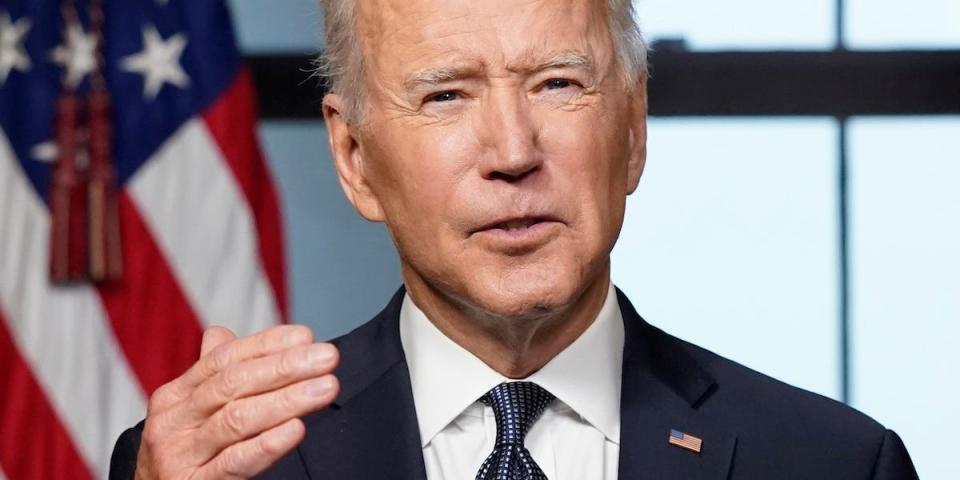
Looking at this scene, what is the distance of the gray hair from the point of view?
2145 mm

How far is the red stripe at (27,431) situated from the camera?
141 inches

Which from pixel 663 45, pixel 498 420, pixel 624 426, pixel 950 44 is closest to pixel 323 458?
pixel 498 420

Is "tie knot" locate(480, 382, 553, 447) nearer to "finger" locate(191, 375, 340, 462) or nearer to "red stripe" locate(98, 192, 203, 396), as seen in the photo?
"finger" locate(191, 375, 340, 462)

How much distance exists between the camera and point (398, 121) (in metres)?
2.09

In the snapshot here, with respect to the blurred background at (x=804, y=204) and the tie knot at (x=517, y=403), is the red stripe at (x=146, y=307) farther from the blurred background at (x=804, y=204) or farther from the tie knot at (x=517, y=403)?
the tie knot at (x=517, y=403)

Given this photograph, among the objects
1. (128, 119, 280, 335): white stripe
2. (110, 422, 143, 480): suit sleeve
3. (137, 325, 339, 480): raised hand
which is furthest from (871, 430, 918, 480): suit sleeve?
(128, 119, 280, 335): white stripe

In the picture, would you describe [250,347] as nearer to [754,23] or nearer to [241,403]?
[241,403]

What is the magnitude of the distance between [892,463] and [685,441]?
0.92ft

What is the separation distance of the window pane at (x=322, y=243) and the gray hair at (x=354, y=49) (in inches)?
76.7

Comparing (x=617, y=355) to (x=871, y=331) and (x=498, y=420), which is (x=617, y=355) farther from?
(x=871, y=331)

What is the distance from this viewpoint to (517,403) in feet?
6.90

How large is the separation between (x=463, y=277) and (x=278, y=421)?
408mm

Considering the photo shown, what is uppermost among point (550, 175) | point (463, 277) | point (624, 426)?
point (550, 175)

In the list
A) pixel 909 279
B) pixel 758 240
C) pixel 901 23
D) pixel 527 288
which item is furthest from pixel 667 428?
pixel 901 23
